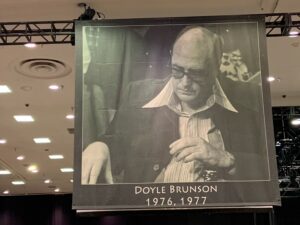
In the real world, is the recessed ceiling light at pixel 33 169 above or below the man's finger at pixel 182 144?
above

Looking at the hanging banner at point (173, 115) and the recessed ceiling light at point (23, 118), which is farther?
the recessed ceiling light at point (23, 118)

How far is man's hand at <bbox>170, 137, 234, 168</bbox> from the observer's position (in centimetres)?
475

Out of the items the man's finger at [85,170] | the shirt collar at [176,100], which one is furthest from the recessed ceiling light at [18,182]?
the shirt collar at [176,100]

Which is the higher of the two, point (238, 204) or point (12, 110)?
point (12, 110)

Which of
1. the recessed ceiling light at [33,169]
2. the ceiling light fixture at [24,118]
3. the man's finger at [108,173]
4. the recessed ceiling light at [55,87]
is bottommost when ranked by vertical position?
the man's finger at [108,173]

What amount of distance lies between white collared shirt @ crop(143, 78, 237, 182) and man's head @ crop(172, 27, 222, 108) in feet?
0.23

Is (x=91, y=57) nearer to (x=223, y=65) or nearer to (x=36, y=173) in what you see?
(x=223, y=65)

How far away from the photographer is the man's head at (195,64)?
5.04 m

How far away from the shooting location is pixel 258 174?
474 cm

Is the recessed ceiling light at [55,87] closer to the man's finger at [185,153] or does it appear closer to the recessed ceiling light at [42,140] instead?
the recessed ceiling light at [42,140]

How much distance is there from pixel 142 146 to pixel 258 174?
112cm

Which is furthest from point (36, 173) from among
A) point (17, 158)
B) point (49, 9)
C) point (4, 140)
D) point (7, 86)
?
point (49, 9)

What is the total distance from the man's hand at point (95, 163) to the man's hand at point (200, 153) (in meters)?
0.63

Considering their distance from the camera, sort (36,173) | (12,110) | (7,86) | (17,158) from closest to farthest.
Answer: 1. (7,86)
2. (12,110)
3. (17,158)
4. (36,173)
